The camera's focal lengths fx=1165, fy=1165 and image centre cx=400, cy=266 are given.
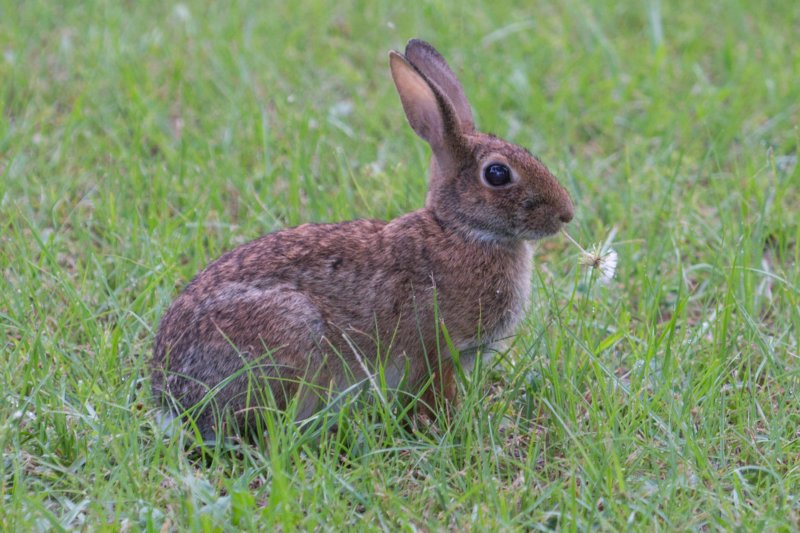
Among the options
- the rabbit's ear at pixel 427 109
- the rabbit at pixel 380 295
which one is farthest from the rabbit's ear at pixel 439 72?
the rabbit at pixel 380 295

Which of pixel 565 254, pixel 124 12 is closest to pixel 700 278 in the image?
pixel 565 254

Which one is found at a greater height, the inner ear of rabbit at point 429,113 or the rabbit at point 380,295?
the inner ear of rabbit at point 429,113

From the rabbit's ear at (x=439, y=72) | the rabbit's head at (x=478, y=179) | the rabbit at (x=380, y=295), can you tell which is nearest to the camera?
the rabbit at (x=380, y=295)

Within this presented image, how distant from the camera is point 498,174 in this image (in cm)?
459

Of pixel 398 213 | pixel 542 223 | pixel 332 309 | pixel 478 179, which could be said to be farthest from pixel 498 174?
pixel 398 213

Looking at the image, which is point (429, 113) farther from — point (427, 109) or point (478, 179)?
point (478, 179)

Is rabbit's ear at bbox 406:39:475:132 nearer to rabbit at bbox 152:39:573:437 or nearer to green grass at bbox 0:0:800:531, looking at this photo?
rabbit at bbox 152:39:573:437

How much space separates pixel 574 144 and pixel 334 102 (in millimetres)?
1505

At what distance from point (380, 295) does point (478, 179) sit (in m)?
0.61

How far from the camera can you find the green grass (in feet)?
12.6

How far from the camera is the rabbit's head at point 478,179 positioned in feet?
15.0

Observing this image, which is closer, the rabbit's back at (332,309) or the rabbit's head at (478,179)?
the rabbit's back at (332,309)

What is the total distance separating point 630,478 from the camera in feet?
12.9

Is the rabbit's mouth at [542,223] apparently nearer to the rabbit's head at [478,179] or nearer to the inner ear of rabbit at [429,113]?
the rabbit's head at [478,179]
